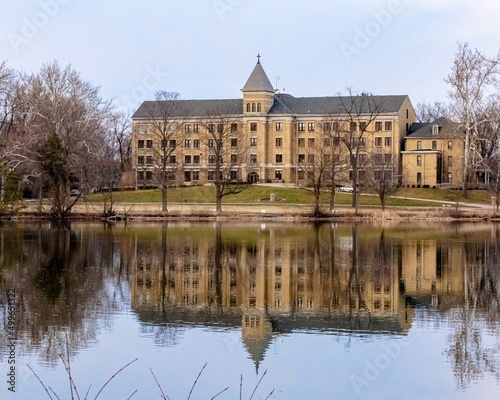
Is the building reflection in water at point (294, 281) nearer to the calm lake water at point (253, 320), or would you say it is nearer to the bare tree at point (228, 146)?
the calm lake water at point (253, 320)

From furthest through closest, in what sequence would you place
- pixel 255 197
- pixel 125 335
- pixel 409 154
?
1. pixel 409 154
2. pixel 255 197
3. pixel 125 335

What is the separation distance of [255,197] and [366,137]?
20494mm

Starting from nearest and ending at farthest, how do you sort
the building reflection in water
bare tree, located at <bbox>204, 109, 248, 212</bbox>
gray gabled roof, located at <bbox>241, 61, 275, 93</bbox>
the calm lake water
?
the calm lake water
the building reflection in water
bare tree, located at <bbox>204, 109, 248, 212</bbox>
gray gabled roof, located at <bbox>241, 61, 275, 93</bbox>

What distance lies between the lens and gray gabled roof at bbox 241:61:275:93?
108812 mm

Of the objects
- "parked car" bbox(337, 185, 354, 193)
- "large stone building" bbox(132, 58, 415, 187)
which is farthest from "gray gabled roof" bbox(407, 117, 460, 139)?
"parked car" bbox(337, 185, 354, 193)

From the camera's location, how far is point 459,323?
967 inches

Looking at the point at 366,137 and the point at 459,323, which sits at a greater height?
the point at 366,137

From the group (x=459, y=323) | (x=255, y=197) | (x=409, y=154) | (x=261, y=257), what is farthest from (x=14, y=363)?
(x=409, y=154)

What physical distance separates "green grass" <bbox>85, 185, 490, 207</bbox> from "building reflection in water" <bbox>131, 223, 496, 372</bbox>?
33.1 metres

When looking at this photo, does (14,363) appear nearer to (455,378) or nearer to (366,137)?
(455,378)

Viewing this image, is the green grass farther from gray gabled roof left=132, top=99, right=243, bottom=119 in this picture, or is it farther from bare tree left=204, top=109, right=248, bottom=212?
gray gabled roof left=132, top=99, right=243, bottom=119

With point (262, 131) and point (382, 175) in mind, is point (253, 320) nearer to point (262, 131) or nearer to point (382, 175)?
point (382, 175)

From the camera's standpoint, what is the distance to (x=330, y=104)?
109 meters

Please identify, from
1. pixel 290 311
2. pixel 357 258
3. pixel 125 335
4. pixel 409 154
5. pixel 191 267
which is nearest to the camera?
pixel 125 335
